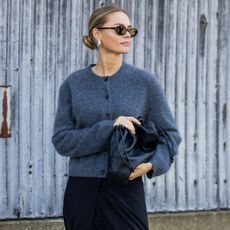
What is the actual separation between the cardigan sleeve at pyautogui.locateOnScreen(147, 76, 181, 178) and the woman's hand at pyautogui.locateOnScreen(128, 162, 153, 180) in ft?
0.18

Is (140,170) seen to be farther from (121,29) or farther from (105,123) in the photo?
(121,29)

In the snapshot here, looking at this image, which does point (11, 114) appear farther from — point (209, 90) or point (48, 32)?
point (209, 90)

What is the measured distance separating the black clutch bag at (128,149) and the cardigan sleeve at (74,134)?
7cm

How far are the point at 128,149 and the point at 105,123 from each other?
20cm

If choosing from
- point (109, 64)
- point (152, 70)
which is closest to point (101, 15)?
point (109, 64)

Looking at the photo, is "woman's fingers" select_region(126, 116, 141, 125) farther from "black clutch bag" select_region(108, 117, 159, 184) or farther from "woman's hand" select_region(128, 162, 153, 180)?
"woman's hand" select_region(128, 162, 153, 180)

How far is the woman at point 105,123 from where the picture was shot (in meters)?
3.60

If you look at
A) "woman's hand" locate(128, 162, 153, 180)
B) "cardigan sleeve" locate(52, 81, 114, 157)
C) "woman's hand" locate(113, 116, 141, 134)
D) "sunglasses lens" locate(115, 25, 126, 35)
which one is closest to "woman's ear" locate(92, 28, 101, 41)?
"sunglasses lens" locate(115, 25, 126, 35)

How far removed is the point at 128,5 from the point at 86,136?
2.86 metres

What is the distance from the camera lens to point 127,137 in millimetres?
3561

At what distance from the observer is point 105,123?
3613 millimetres

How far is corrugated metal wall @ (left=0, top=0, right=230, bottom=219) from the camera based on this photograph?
235 inches

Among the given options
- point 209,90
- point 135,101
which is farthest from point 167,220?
point 135,101

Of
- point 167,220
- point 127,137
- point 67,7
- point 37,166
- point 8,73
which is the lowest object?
point 167,220
